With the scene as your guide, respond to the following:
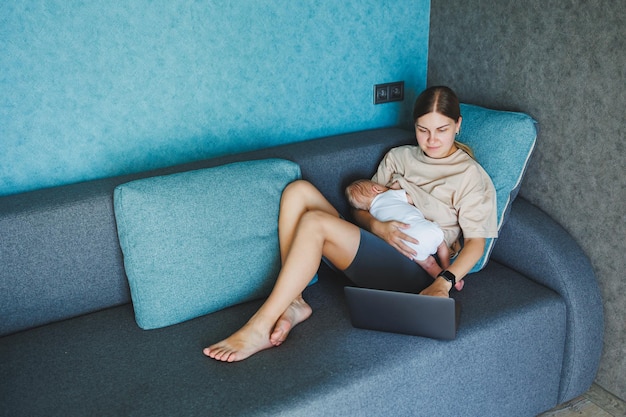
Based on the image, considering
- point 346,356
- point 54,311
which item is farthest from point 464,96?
point 54,311

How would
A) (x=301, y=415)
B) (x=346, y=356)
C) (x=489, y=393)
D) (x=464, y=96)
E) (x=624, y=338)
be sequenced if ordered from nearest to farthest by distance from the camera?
(x=301, y=415) → (x=346, y=356) → (x=489, y=393) → (x=624, y=338) → (x=464, y=96)

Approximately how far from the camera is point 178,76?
1.89 meters

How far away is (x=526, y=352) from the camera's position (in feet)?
5.20

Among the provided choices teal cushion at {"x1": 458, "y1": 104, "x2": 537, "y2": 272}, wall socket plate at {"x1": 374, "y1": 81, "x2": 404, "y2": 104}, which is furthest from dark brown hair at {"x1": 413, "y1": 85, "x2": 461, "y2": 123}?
wall socket plate at {"x1": 374, "y1": 81, "x2": 404, "y2": 104}

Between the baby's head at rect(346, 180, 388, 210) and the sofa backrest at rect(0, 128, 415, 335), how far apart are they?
0.66m

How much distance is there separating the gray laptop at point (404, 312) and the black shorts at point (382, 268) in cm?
18

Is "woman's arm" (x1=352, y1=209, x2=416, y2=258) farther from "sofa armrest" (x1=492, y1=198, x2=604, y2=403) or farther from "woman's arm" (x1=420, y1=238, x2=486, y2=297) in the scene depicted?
"sofa armrest" (x1=492, y1=198, x2=604, y2=403)

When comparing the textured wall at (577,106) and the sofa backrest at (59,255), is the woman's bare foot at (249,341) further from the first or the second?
the textured wall at (577,106)

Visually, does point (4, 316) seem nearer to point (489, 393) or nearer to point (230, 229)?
point (230, 229)

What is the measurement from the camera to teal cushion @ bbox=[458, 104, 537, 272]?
175 cm

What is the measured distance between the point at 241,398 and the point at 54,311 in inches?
29.2

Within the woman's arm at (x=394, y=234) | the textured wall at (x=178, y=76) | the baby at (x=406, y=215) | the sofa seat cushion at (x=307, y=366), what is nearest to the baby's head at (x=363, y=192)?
the baby at (x=406, y=215)

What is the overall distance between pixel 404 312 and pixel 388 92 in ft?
4.11

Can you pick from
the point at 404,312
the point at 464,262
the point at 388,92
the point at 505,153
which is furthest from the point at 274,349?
the point at 388,92
